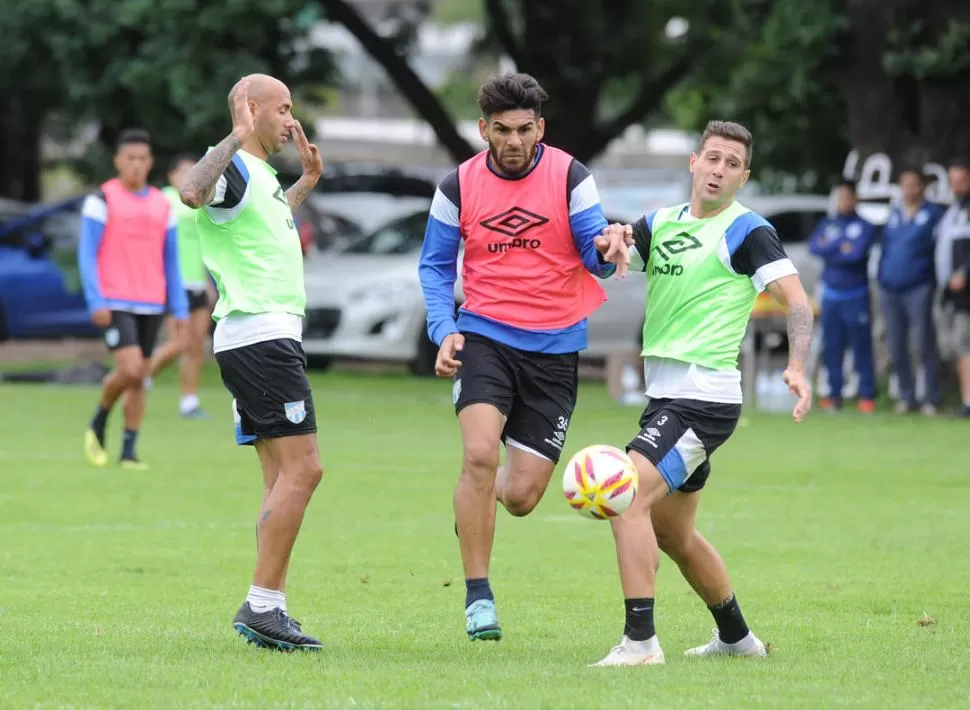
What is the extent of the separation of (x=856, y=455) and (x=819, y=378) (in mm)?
6024

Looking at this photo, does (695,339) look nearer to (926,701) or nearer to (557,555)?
(926,701)

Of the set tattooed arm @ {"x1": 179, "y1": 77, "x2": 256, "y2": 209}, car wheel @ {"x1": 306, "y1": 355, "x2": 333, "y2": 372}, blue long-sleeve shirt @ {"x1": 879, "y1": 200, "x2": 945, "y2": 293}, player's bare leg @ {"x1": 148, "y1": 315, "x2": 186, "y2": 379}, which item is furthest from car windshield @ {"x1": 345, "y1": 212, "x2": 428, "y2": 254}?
tattooed arm @ {"x1": 179, "y1": 77, "x2": 256, "y2": 209}

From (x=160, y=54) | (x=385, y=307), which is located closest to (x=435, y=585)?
(x=385, y=307)

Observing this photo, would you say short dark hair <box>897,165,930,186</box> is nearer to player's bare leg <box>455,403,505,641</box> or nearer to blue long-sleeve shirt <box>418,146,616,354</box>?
blue long-sleeve shirt <box>418,146,616,354</box>

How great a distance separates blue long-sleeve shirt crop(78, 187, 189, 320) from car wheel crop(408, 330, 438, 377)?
306 inches

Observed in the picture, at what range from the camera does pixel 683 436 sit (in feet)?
22.4

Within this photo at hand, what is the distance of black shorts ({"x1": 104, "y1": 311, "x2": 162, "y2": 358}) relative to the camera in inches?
529

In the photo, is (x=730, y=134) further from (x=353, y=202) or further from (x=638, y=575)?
(x=353, y=202)

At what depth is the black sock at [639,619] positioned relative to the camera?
22.0 ft

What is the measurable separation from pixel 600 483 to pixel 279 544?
135 centimetres

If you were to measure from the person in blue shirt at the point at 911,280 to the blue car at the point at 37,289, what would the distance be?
11055 millimetres

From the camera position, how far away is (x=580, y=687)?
20.6 ft

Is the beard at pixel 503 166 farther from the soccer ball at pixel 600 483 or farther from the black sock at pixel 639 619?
the black sock at pixel 639 619

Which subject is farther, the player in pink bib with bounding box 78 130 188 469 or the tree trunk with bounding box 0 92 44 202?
the tree trunk with bounding box 0 92 44 202
